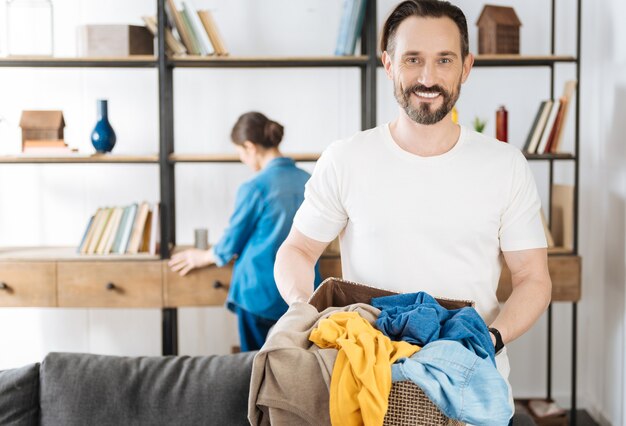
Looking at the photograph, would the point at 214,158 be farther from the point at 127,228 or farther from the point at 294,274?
the point at 294,274

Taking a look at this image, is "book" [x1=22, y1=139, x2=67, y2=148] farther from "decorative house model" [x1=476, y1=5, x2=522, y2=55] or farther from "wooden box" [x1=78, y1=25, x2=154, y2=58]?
"decorative house model" [x1=476, y1=5, x2=522, y2=55]

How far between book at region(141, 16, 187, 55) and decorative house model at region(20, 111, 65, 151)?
55cm

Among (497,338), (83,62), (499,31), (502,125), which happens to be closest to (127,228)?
(83,62)

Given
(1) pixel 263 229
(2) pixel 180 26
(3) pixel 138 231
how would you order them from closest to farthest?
(1) pixel 263 229 → (2) pixel 180 26 → (3) pixel 138 231

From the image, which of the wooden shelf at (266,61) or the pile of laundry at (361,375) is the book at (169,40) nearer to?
the wooden shelf at (266,61)

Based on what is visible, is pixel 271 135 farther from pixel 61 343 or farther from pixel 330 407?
pixel 330 407

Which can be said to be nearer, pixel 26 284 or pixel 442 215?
pixel 442 215

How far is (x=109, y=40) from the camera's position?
11.8ft

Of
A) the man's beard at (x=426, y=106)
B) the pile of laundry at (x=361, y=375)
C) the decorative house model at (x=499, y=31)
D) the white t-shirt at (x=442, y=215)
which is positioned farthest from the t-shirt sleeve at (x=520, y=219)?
the decorative house model at (x=499, y=31)

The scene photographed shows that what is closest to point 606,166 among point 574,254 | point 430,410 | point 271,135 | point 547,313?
point 574,254

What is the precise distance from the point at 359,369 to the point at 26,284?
8.95 feet

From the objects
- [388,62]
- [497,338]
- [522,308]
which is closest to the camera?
[497,338]

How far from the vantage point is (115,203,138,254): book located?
3.66 m

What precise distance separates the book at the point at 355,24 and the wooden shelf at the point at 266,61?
58mm
